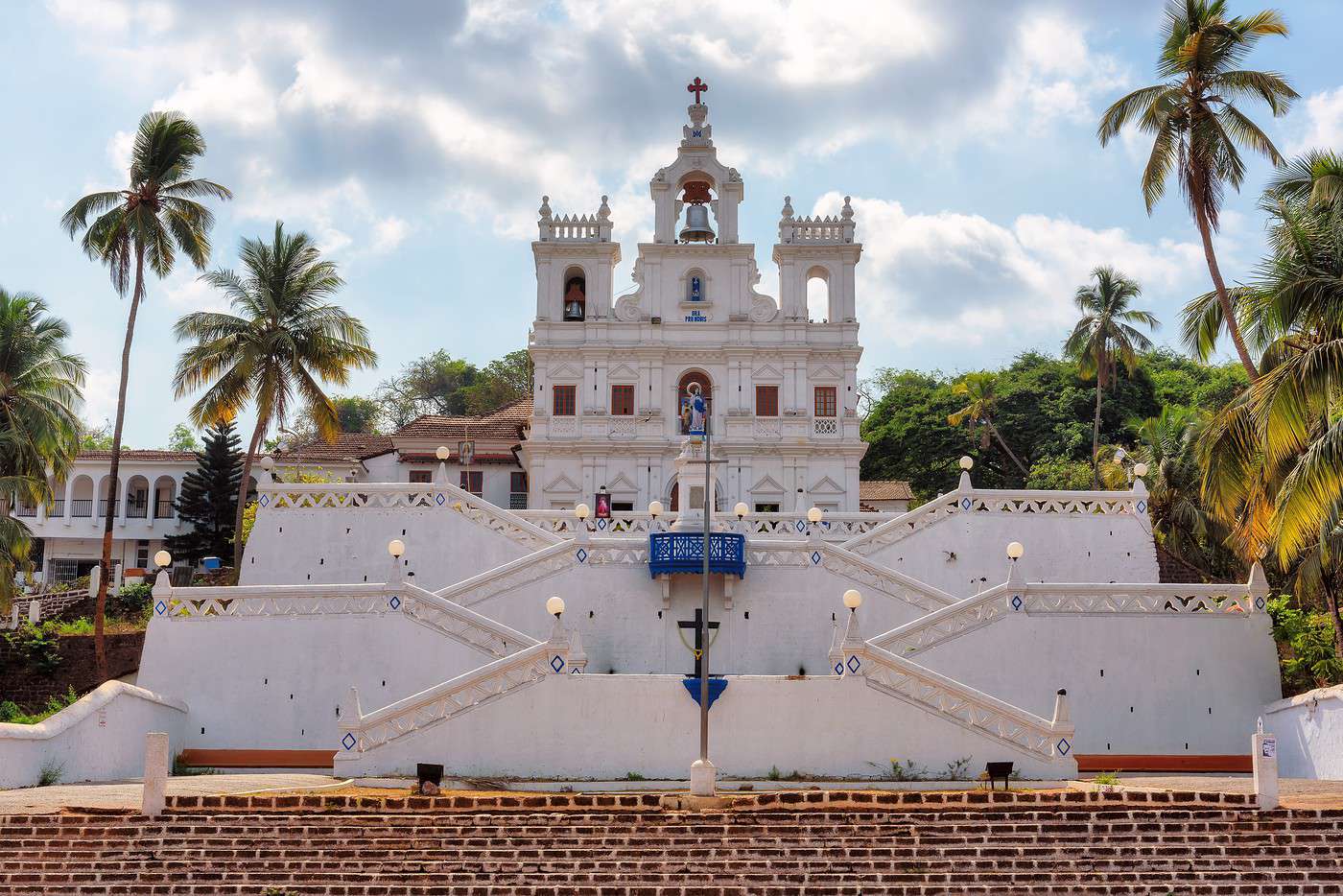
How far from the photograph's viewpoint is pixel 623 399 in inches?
1929

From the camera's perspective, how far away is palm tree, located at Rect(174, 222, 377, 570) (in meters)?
40.8

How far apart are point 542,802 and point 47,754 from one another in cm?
1015

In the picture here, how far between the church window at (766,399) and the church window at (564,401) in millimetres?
6225

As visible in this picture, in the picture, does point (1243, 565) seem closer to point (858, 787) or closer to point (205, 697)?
point (858, 787)

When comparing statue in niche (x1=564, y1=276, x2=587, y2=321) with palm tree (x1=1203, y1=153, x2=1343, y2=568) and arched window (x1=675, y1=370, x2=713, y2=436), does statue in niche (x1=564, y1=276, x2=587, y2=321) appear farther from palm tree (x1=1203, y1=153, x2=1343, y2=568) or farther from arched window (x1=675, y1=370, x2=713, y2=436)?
palm tree (x1=1203, y1=153, x2=1343, y2=568)

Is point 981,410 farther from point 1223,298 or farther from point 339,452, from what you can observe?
point 1223,298

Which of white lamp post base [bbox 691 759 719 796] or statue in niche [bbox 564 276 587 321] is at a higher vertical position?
statue in niche [bbox 564 276 587 321]

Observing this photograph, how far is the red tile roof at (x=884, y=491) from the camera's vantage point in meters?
64.6

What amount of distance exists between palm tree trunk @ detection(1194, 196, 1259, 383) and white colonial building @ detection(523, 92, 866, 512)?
697 inches

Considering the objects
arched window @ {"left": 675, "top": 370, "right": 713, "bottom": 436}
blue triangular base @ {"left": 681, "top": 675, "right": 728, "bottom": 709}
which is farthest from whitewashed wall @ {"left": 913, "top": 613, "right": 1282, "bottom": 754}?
arched window @ {"left": 675, "top": 370, "right": 713, "bottom": 436}

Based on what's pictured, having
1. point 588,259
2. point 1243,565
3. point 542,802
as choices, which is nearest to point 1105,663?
point 542,802

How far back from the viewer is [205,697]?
29.7 metres

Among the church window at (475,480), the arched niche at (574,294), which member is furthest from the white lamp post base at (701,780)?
the church window at (475,480)

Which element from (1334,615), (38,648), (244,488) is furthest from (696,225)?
(1334,615)
